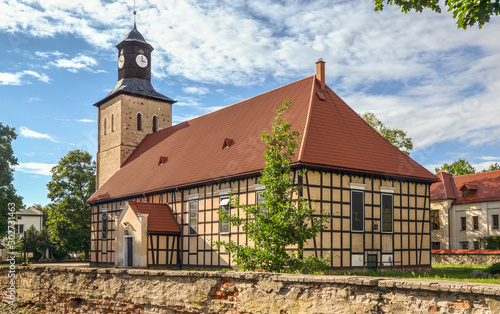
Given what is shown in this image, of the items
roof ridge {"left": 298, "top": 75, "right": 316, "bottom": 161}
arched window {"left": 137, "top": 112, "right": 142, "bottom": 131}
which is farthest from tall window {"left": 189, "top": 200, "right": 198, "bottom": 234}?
arched window {"left": 137, "top": 112, "right": 142, "bottom": 131}

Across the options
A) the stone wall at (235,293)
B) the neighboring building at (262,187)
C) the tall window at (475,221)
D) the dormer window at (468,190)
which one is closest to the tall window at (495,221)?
the tall window at (475,221)

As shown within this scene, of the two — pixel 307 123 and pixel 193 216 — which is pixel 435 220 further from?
pixel 307 123

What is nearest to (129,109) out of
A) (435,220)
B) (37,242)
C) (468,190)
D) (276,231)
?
(37,242)

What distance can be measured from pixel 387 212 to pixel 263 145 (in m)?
6.07

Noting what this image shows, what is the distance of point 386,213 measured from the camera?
22922 mm

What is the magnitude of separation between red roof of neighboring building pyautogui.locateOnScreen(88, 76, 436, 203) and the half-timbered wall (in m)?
0.61

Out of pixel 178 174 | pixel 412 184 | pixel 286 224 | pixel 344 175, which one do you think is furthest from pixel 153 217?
pixel 286 224

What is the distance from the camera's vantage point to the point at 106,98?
1532 inches

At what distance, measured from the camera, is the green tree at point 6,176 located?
36125 millimetres

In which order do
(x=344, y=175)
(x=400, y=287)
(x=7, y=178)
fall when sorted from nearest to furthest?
(x=400, y=287)
(x=344, y=175)
(x=7, y=178)

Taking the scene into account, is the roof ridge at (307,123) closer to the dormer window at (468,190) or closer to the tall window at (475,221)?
the dormer window at (468,190)

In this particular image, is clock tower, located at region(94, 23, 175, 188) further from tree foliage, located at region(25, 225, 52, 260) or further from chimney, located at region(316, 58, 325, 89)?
chimney, located at region(316, 58, 325, 89)

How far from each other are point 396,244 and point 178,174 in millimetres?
11386

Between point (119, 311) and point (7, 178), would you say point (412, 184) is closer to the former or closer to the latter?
point (119, 311)
